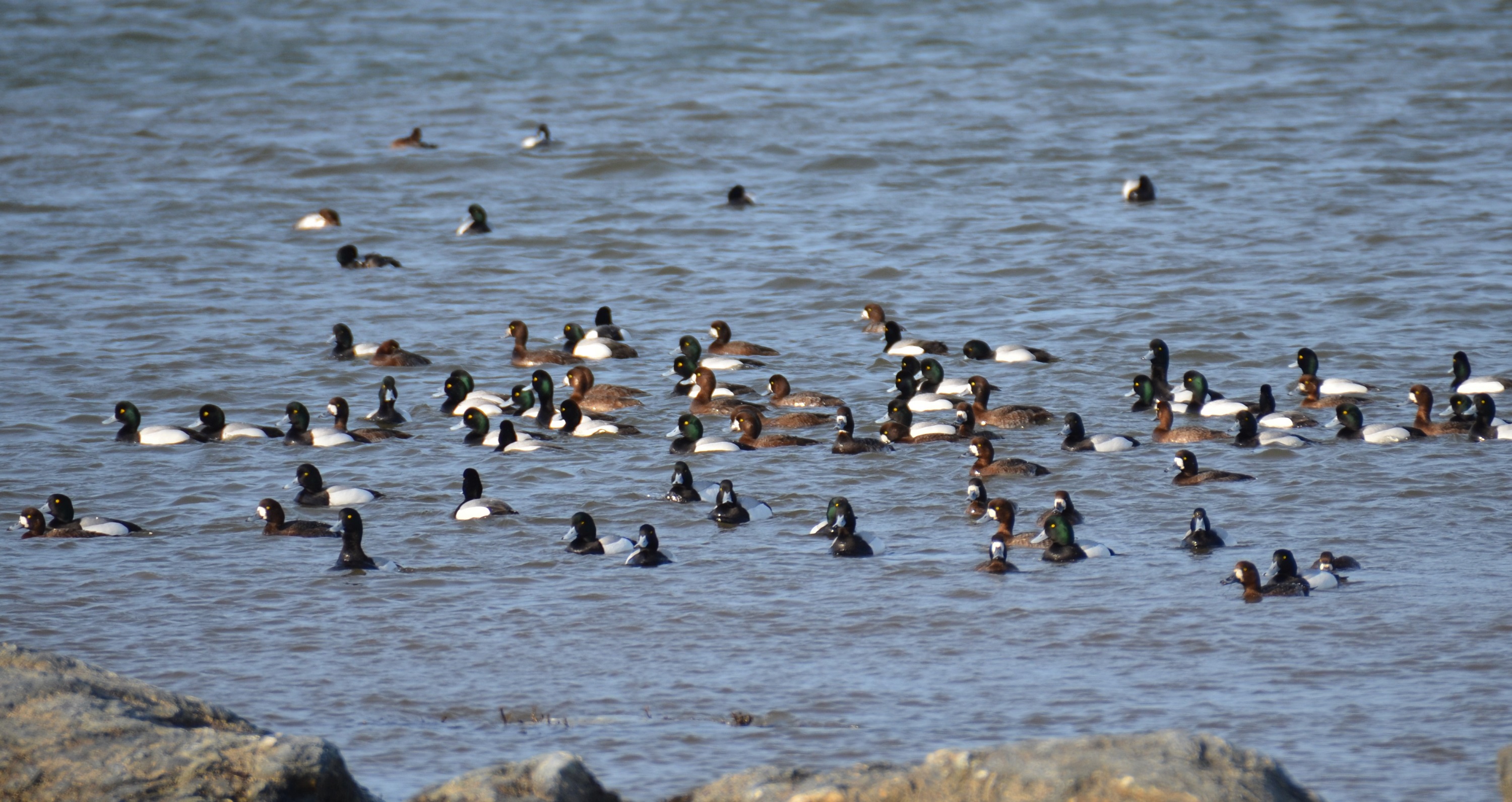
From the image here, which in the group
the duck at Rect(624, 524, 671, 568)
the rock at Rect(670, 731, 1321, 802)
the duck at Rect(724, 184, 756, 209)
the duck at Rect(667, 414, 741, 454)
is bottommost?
the rock at Rect(670, 731, 1321, 802)

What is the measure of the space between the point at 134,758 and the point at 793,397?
11.1 meters

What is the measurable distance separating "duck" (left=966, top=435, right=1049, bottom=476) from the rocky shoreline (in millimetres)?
7903

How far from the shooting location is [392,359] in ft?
64.3

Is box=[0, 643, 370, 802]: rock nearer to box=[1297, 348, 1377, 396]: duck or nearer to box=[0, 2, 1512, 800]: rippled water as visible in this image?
box=[0, 2, 1512, 800]: rippled water

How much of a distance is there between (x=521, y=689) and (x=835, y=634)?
2011 millimetres

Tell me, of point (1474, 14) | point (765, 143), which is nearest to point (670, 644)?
point (765, 143)

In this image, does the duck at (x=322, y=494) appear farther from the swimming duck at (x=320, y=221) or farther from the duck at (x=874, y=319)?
the swimming duck at (x=320, y=221)

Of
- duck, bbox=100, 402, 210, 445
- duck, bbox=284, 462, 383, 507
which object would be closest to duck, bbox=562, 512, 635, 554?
duck, bbox=284, 462, 383, 507

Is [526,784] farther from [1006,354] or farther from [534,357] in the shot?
[534,357]

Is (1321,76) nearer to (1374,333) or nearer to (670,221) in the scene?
(670,221)

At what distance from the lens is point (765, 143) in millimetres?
33281

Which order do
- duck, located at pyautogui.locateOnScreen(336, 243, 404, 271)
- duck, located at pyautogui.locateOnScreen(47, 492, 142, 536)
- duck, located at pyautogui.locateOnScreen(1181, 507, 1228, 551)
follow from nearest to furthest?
duck, located at pyautogui.locateOnScreen(1181, 507, 1228, 551)
duck, located at pyautogui.locateOnScreen(47, 492, 142, 536)
duck, located at pyautogui.locateOnScreen(336, 243, 404, 271)

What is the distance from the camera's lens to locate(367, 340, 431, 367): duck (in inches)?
771

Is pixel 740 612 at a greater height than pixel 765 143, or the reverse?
pixel 765 143
